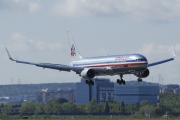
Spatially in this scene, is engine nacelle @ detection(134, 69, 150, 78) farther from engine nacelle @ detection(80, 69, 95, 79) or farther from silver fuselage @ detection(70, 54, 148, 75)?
engine nacelle @ detection(80, 69, 95, 79)

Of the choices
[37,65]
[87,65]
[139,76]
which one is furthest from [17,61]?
[139,76]

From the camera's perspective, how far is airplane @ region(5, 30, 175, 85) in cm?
16775

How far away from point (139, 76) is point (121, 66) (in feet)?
18.5

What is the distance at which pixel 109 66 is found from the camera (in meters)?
172

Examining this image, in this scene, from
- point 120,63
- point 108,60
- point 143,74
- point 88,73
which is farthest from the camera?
point 88,73

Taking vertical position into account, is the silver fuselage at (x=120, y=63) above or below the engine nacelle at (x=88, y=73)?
above

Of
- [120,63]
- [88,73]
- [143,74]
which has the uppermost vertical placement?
[120,63]

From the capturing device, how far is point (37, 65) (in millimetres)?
181875

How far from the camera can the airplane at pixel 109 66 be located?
16775 cm

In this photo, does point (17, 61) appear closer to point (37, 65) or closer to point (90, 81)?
point (37, 65)

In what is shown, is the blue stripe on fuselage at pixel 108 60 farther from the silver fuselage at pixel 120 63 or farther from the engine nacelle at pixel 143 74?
the engine nacelle at pixel 143 74

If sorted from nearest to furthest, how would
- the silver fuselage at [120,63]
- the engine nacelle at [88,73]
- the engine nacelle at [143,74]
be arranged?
the silver fuselage at [120,63] → the engine nacelle at [143,74] → the engine nacelle at [88,73]

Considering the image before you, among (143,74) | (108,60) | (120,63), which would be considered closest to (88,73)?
(108,60)

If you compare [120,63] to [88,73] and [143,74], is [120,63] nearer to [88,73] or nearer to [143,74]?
[143,74]
